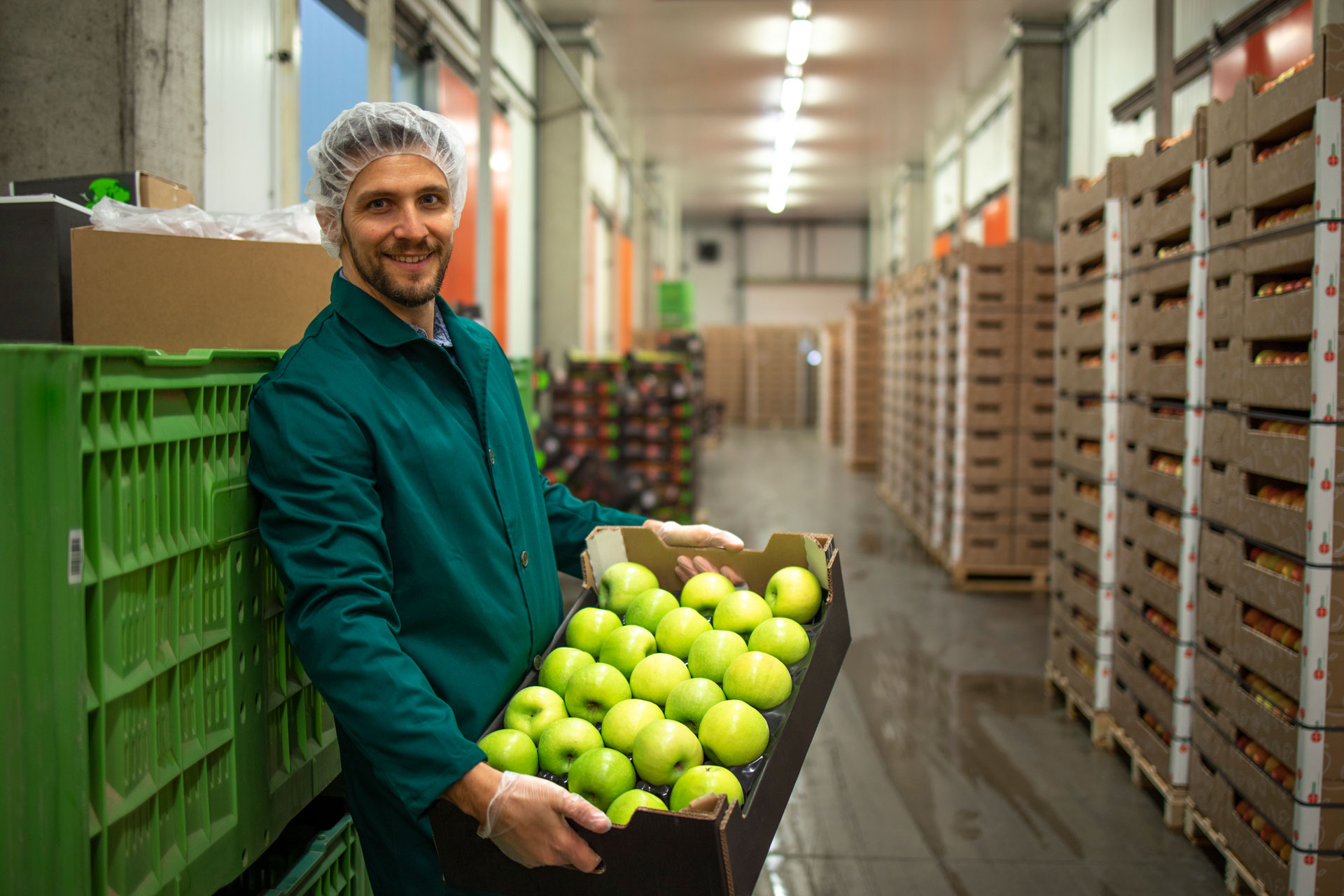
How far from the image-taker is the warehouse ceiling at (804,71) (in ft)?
30.6

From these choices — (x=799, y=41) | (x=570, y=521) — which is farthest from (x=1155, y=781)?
(x=799, y=41)

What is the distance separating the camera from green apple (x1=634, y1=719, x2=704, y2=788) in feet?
4.85

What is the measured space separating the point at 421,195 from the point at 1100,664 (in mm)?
3773

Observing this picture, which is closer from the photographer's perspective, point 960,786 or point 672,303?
point 960,786

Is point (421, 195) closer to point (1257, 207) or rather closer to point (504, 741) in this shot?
point (504, 741)

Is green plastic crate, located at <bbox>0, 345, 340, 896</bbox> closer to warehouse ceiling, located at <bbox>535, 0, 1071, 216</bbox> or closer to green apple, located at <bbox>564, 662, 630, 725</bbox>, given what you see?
green apple, located at <bbox>564, 662, 630, 725</bbox>

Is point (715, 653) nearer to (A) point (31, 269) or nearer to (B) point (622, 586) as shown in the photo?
(B) point (622, 586)

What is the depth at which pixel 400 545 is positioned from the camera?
61.6 inches

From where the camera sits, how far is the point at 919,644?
227 inches

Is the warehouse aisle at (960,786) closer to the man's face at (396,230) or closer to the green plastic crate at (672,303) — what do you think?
the man's face at (396,230)

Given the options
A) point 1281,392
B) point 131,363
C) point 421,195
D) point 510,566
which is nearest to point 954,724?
point 1281,392

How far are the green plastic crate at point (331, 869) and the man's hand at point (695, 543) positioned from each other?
92 centimetres

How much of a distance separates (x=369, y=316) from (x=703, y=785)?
1004 millimetres

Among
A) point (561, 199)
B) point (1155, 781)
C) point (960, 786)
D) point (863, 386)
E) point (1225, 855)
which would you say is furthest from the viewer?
point (863, 386)
